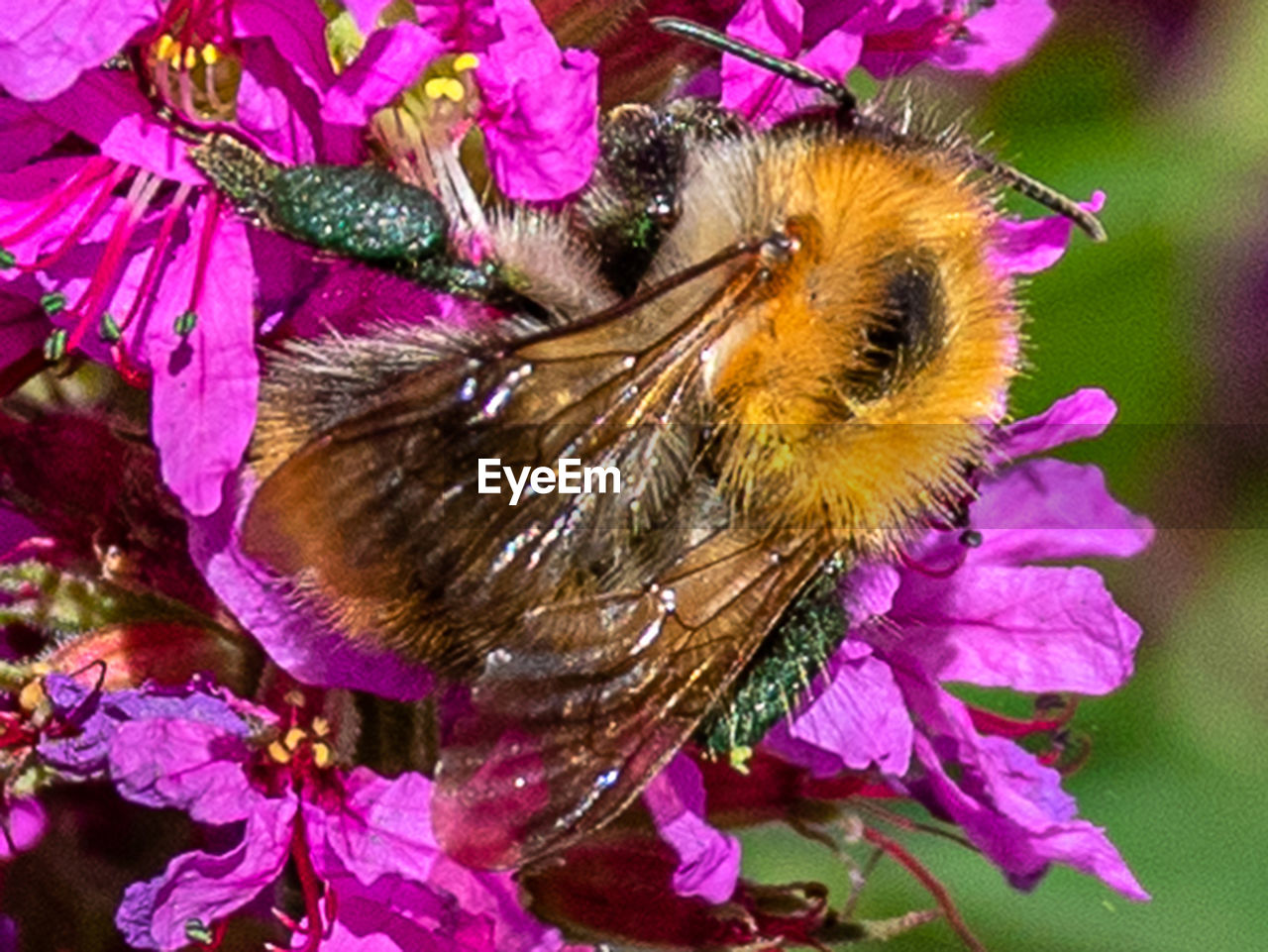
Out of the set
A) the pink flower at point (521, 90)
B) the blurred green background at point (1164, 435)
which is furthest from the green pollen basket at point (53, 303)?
the blurred green background at point (1164, 435)

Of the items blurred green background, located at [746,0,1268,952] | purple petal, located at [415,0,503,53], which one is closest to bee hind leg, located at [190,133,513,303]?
purple petal, located at [415,0,503,53]

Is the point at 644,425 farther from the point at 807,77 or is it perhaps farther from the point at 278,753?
the point at 278,753

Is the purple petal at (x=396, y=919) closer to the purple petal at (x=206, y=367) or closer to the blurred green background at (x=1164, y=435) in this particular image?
the purple petal at (x=206, y=367)

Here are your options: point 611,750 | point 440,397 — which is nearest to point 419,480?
point 440,397

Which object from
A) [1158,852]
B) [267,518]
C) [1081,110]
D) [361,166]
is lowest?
[1158,852]

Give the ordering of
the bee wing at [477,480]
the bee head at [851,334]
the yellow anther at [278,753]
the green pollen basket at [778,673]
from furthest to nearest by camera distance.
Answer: the yellow anther at [278,753] → the green pollen basket at [778,673] → the bee head at [851,334] → the bee wing at [477,480]

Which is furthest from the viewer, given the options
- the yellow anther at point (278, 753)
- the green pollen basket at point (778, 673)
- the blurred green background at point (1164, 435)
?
the blurred green background at point (1164, 435)

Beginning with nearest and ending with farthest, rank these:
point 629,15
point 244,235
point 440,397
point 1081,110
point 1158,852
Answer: point 440,397 → point 244,235 → point 629,15 → point 1158,852 → point 1081,110

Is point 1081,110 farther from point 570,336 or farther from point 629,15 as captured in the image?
point 570,336

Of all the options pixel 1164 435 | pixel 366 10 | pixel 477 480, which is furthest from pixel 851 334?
pixel 1164 435
